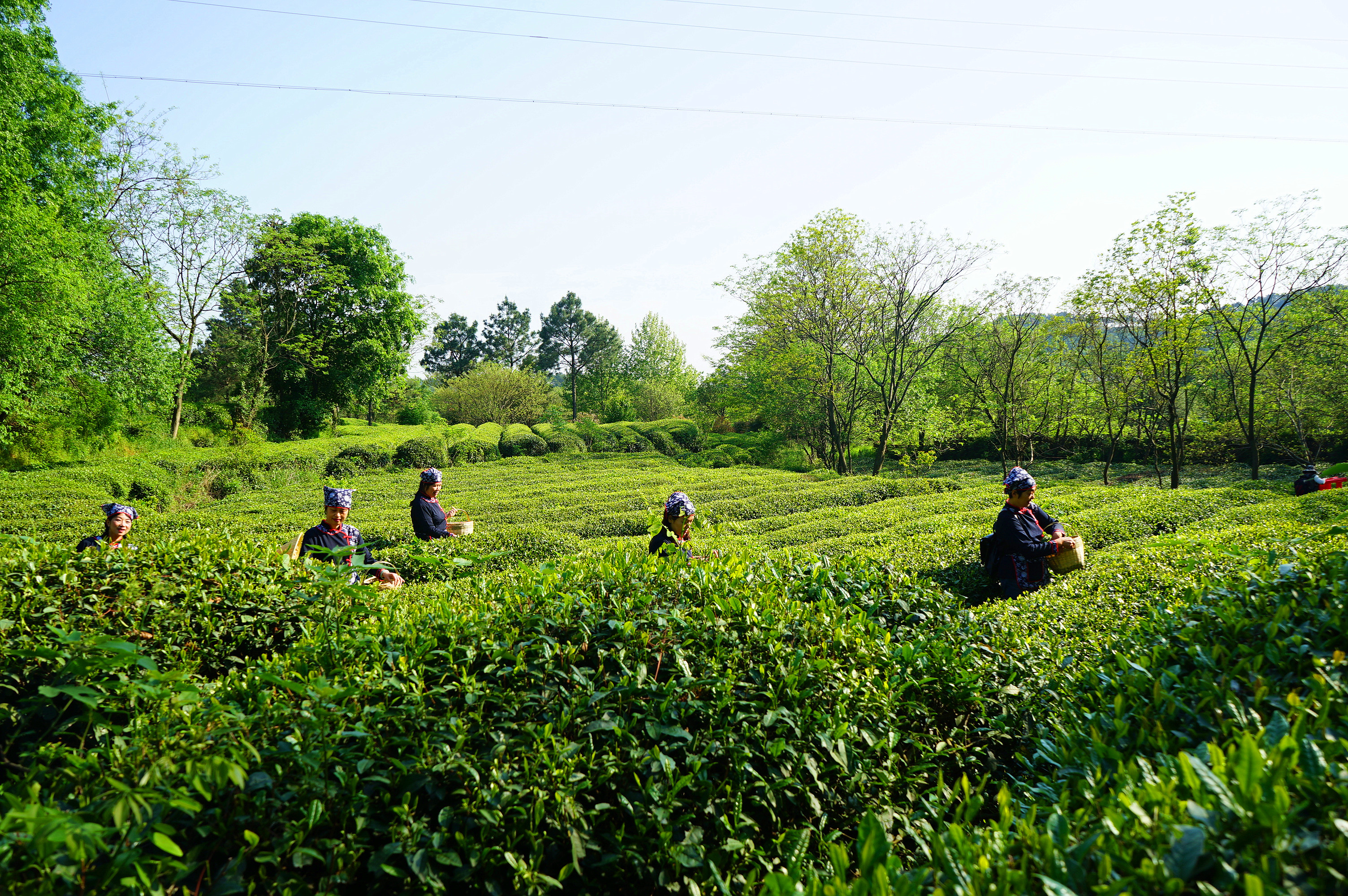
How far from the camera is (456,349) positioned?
258 ft

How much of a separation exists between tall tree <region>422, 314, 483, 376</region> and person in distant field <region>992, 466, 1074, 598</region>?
78000 millimetres

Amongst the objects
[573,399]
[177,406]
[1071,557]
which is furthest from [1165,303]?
[573,399]

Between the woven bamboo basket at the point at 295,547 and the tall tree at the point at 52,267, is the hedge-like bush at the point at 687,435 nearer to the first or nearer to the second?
the tall tree at the point at 52,267

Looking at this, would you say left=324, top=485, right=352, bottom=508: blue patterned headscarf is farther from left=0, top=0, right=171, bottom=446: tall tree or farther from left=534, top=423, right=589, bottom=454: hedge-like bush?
left=534, top=423, right=589, bottom=454: hedge-like bush

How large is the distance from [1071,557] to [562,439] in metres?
31.7

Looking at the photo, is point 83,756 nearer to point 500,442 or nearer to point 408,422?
point 500,442

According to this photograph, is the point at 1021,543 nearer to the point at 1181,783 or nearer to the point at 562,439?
the point at 1181,783

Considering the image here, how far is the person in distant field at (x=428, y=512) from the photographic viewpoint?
281 inches

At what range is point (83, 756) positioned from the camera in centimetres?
182

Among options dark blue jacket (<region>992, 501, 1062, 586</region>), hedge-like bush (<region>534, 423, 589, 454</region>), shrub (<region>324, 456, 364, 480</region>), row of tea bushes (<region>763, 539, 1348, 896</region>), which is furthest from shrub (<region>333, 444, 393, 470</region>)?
row of tea bushes (<region>763, 539, 1348, 896</region>)

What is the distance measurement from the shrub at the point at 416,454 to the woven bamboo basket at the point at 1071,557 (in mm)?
26777

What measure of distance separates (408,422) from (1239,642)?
44.2 m

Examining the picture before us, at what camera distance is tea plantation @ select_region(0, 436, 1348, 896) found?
142cm

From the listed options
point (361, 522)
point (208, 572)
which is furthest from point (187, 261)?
point (208, 572)
